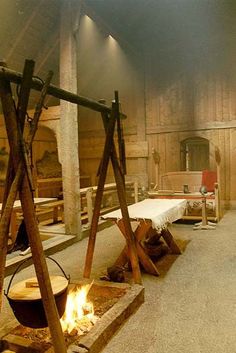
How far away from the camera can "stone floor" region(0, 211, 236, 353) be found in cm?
226

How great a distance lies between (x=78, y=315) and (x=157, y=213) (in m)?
1.50

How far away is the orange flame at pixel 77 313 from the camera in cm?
234

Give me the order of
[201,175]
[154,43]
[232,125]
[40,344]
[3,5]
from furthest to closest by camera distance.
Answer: [154,43], [232,125], [201,175], [3,5], [40,344]

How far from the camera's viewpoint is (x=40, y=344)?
2123 mm

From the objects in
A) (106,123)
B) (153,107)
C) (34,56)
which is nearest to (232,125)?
(153,107)

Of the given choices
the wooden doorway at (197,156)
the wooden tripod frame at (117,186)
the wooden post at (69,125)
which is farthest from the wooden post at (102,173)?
the wooden doorway at (197,156)

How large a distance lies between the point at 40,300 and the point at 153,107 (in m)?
7.59

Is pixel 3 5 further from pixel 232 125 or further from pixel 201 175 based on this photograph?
pixel 232 125

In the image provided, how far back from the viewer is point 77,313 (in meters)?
2.49

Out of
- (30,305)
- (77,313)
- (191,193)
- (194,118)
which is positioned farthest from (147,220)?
(194,118)

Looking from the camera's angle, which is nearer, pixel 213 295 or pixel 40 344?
pixel 40 344

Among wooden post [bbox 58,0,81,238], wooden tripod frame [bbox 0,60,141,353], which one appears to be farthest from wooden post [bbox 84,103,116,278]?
wooden post [bbox 58,0,81,238]

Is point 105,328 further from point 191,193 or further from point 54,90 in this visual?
point 191,193

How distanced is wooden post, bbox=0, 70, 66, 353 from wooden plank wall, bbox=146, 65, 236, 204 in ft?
22.8
